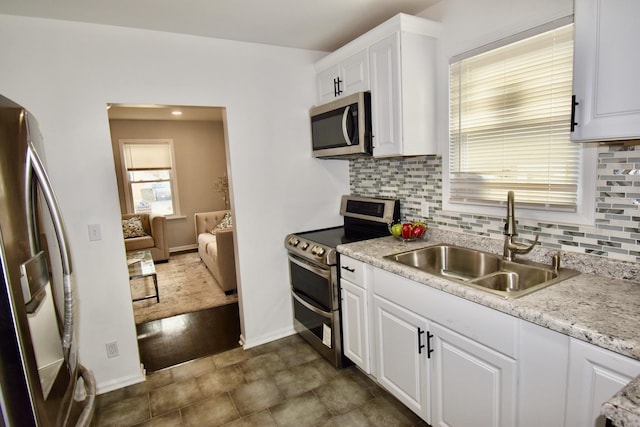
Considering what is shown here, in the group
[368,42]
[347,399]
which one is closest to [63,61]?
[368,42]

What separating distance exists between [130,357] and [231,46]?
237 centimetres

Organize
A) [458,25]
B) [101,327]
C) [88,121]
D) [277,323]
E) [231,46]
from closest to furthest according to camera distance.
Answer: [458,25], [88,121], [101,327], [231,46], [277,323]

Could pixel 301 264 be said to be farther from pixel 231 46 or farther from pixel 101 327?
pixel 231 46

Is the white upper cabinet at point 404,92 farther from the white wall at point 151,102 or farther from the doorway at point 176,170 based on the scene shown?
the doorway at point 176,170

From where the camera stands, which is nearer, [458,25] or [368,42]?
[458,25]

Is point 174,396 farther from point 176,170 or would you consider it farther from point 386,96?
point 176,170

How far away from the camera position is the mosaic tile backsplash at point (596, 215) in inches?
58.7

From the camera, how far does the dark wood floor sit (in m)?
2.83

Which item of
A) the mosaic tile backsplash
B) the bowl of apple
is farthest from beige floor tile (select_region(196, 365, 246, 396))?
the mosaic tile backsplash

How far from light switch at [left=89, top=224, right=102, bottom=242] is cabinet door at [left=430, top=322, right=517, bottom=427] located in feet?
7.03

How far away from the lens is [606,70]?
1.22m

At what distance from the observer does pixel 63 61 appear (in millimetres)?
2189

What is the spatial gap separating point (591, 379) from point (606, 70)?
103cm

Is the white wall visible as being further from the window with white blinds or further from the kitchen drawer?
the window with white blinds
